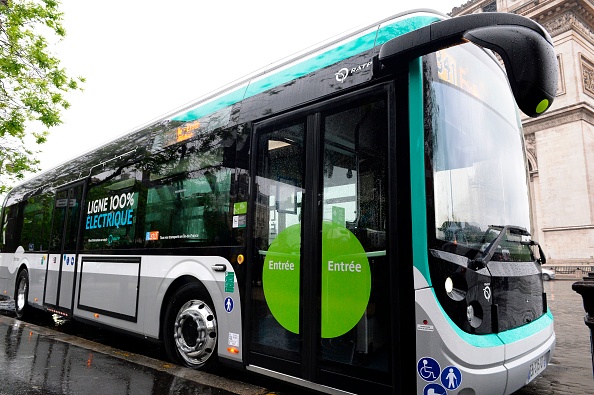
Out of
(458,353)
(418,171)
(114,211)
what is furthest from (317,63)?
(114,211)

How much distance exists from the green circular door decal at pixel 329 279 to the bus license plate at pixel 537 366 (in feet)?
4.73

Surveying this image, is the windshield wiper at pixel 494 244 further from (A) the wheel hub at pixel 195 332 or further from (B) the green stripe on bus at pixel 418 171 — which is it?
(A) the wheel hub at pixel 195 332

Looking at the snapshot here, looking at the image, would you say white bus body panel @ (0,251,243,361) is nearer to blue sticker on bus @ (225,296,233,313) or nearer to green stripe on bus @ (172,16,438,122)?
blue sticker on bus @ (225,296,233,313)

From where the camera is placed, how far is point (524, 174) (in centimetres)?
426

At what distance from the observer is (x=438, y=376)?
9.15 ft

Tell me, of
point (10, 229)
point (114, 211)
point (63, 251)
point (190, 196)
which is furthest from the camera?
point (10, 229)

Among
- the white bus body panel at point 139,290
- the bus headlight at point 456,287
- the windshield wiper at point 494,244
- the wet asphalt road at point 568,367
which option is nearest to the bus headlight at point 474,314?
the bus headlight at point 456,287

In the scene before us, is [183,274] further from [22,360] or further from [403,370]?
[403,370]

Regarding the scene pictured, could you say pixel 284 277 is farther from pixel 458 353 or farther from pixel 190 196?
pixel 190 196

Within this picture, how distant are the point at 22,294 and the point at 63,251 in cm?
271

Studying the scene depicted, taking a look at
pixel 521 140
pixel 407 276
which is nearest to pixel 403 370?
pixel 407 276

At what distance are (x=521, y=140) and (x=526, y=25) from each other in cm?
202

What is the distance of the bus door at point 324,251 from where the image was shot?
127 inches

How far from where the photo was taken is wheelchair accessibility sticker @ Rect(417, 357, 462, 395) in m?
2.76
